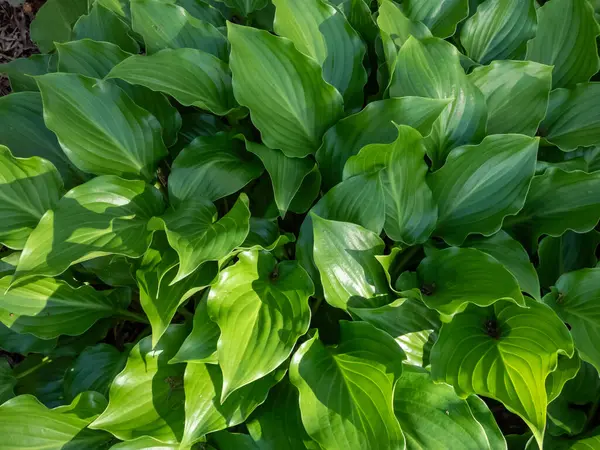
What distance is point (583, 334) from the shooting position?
4.74 ft

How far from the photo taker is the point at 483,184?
1.54 m

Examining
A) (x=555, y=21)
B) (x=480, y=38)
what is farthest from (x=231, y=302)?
(x=555, y=21)

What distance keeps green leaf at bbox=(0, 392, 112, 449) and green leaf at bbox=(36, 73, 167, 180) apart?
0.70 m

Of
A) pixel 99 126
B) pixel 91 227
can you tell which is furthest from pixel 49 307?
pixel 99 126

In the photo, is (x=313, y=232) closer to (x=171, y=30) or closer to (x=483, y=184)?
(x=483, y=184)

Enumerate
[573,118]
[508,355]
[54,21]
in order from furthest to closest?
[54,21] → [573,118] → [508,355]

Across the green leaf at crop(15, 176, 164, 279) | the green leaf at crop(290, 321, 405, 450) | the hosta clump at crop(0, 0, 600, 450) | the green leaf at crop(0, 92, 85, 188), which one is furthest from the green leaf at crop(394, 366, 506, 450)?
the green leaf at crop(0, 92, 85, 188)

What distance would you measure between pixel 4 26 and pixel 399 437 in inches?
118

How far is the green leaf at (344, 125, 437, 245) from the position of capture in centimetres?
141

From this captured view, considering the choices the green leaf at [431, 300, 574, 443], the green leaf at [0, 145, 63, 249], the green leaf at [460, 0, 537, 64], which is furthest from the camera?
the green leaf at [460, 0, 537, 64]

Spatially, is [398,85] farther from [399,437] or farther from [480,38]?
[399,437]

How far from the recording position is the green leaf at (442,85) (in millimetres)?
1578

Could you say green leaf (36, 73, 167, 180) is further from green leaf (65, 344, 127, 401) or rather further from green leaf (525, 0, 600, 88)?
green leaf (525, 0, 600, 88)

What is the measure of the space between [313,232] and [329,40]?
697 mm
